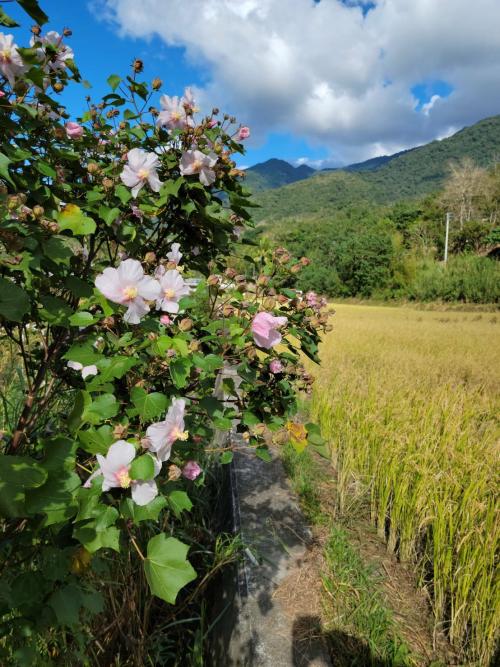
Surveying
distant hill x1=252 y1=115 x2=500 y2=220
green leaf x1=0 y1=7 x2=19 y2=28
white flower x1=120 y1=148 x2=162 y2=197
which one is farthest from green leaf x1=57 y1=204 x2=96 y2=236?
distant hill x1=252 y1=115 x2=500 y2=220

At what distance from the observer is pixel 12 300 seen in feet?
2.24

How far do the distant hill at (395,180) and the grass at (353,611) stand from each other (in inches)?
3098

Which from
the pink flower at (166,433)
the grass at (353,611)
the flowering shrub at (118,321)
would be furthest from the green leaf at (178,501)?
the grass at (353,611)

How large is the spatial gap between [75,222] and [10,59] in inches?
12.5

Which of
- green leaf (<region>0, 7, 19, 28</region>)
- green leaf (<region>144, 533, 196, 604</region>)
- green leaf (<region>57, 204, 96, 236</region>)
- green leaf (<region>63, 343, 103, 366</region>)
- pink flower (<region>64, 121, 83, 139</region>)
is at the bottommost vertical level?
green leaf (<region>144, 533, 196, 604</region>)

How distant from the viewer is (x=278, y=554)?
1792 millimetres

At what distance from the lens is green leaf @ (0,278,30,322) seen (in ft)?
2.21

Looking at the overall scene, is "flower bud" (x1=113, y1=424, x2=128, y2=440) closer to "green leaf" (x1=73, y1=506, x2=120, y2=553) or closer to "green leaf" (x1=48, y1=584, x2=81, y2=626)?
"green leaf" (x1=73, y1=506, x2=120, y2=553)

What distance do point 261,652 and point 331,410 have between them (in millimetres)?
2210

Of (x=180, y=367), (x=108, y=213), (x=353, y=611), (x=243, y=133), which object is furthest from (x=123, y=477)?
(x=353, y=611)

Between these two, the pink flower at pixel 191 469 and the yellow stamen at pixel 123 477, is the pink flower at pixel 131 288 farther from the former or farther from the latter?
the pink flower at pixel 191 469

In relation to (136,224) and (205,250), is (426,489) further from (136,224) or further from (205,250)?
(136,224)

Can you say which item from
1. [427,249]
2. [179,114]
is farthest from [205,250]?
[427,249]

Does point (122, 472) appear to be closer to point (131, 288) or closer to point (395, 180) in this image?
point (131, 288)
